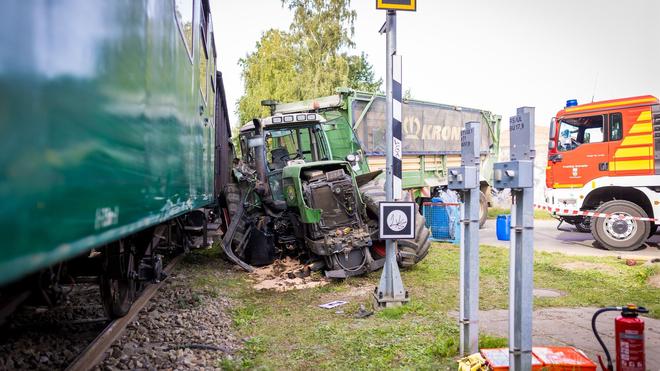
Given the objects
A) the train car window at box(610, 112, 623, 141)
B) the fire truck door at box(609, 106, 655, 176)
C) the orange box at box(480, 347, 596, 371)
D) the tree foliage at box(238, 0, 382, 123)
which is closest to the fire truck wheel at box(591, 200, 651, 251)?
the fire truck door at box(609, 106, 655, 176)

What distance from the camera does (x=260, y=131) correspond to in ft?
28.5

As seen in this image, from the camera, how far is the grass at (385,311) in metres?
4.07

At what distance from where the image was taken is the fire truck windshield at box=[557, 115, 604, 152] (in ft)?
35.9

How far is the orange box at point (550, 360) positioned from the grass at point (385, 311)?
1.19 ft

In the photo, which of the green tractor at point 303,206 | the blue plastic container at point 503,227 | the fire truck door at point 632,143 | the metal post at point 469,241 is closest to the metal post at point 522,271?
the metal post at point 469,241

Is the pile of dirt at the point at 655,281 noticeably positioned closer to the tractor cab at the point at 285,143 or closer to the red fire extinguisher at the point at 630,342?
→ the red fire extinguisher at the point at 630,342

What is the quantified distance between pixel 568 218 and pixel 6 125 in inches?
478

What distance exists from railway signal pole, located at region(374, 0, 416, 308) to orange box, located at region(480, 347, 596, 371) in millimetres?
1988

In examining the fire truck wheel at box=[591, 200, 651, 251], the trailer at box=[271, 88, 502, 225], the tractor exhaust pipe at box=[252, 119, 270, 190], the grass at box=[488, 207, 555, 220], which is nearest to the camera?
the tractor exhaust pipe at box=[252, 119, 270, 190]

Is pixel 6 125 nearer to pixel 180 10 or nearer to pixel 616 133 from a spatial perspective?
pixel 180 10

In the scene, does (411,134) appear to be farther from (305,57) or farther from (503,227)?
(305,57)

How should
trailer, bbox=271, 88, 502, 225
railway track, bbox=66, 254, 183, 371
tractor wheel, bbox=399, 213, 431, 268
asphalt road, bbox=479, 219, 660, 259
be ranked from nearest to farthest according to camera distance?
railway track, bbox=66, 254, 183, 371, tractor wheel, bbox=399, 213, 431, 268, asphalt road, bbox=479, 219, 660, 259, trailer, bbox=271, 88, 502, 225

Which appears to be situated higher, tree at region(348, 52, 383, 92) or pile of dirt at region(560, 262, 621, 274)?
tree at region(348, 52, 383, 92)

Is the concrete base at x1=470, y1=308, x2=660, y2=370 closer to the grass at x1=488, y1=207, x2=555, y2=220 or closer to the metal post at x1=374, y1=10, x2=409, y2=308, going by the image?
the metal post at x1=374, y1=10, x2=409, y2=308
